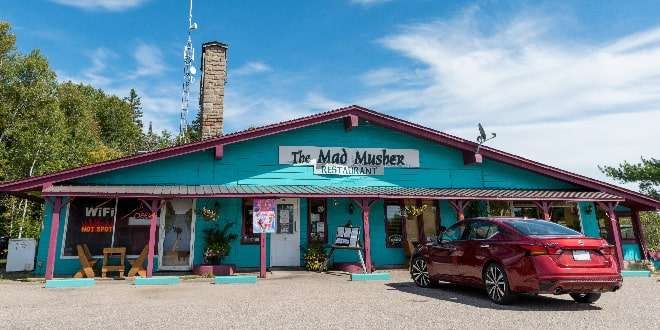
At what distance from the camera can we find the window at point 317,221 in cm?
1348

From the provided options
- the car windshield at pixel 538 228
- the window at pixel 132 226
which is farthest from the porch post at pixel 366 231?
the window at pixel 132 226

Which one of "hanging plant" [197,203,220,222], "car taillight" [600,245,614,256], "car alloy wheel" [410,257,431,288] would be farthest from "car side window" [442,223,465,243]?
"hanging plant" [197,203,220,222]

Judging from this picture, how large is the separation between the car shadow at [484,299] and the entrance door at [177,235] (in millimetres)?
6829

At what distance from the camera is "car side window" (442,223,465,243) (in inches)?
321

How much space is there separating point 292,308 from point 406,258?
801 cm

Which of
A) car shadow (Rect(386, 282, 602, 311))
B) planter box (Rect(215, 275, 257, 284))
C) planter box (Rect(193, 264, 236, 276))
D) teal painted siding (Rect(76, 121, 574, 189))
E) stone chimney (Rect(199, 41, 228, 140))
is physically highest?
stone chimney (Rect(199, 41, 228, 140))

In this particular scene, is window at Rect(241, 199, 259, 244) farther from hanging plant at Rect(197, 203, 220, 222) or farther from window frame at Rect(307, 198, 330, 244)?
window frame at Rect(307, 198, 330, 244)

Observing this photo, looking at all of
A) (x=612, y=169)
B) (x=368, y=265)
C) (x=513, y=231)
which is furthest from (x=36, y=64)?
(x=612, y=169)

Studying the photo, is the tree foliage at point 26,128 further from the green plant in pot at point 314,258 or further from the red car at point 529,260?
the red car at point 529,260

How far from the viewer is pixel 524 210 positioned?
1516 cm

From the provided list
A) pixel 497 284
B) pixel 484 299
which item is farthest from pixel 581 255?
pixel 484 299

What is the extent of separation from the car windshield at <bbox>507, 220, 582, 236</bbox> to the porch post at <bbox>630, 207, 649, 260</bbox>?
11.4 metres

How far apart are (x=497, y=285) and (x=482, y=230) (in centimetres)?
113

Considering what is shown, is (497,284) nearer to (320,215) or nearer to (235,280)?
(235,280)
